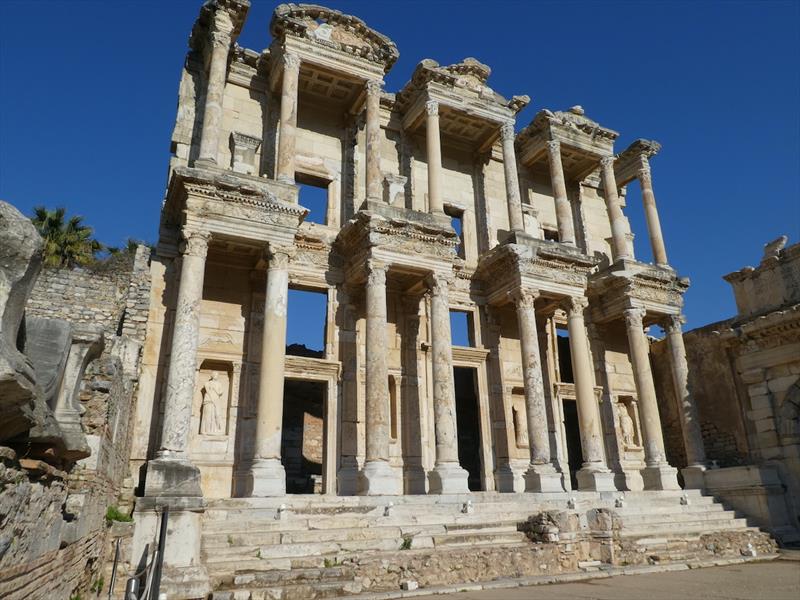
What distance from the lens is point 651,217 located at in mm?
21172

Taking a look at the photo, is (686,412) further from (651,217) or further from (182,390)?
(182,390)

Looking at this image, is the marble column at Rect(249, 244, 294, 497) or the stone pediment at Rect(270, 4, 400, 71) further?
the stone pediment at Rect(270, 4, 400, 71)

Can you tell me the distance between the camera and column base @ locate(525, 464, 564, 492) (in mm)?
14898

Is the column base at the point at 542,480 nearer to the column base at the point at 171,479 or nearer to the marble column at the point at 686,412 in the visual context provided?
the marble column at the point at 686,412

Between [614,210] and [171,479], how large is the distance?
16.9m

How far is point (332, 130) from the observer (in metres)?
18.6

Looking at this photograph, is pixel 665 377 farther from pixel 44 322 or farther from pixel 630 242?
pixel 44 322

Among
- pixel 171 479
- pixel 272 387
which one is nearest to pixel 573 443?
pixel 272 387

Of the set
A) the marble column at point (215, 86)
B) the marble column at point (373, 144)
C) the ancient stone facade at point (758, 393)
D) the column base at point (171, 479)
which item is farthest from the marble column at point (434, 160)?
the ancient stone facade at point (758, 393)

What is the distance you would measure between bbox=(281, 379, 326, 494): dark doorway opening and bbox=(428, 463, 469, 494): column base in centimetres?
714

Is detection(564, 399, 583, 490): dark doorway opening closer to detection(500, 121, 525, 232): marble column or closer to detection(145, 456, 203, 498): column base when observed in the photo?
detection(500, 121, 525, 232): marble column

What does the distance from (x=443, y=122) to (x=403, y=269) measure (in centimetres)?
671

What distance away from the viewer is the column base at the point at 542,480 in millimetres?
14898

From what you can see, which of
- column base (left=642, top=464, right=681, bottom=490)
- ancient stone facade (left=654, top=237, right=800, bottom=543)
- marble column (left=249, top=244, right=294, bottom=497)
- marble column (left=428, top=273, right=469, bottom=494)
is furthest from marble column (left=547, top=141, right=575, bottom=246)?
marble column (left=249, top=244, right=294, bottom=497)
